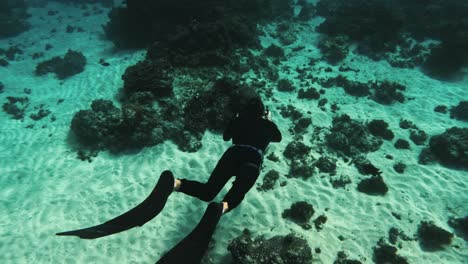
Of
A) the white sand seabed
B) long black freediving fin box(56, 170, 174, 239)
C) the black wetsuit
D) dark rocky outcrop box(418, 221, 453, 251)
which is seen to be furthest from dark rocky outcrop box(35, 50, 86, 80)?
dark rocky outcrop box(418, 221, 453, 251)

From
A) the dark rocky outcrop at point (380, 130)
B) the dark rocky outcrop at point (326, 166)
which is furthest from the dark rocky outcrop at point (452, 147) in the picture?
the dark rocky outcrop at point (326, 166)

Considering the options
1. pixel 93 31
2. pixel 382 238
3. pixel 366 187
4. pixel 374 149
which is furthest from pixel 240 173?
pixel 93 31

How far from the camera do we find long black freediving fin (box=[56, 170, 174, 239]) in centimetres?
495

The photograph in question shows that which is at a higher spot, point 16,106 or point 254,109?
point 254,109

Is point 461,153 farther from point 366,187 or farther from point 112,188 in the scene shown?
point 112,188

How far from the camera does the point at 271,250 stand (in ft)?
20.2

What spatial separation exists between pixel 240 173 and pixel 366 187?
5550mm

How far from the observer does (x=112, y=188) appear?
865 centimetres

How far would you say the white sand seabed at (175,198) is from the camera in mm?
7000

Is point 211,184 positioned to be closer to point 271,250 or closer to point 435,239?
point 271,250

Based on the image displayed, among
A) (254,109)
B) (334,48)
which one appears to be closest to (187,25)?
(334,48)

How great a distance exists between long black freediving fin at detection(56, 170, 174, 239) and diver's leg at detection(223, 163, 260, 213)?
1136 millimetres

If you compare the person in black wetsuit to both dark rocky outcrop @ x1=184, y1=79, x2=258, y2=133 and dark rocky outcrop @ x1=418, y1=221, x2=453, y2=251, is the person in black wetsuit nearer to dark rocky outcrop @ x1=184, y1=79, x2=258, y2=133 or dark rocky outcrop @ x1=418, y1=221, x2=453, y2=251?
dark rocky outcrop @ x1=184, y1=79, x2=258, y2=133

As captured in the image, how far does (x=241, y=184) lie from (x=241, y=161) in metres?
0.45
